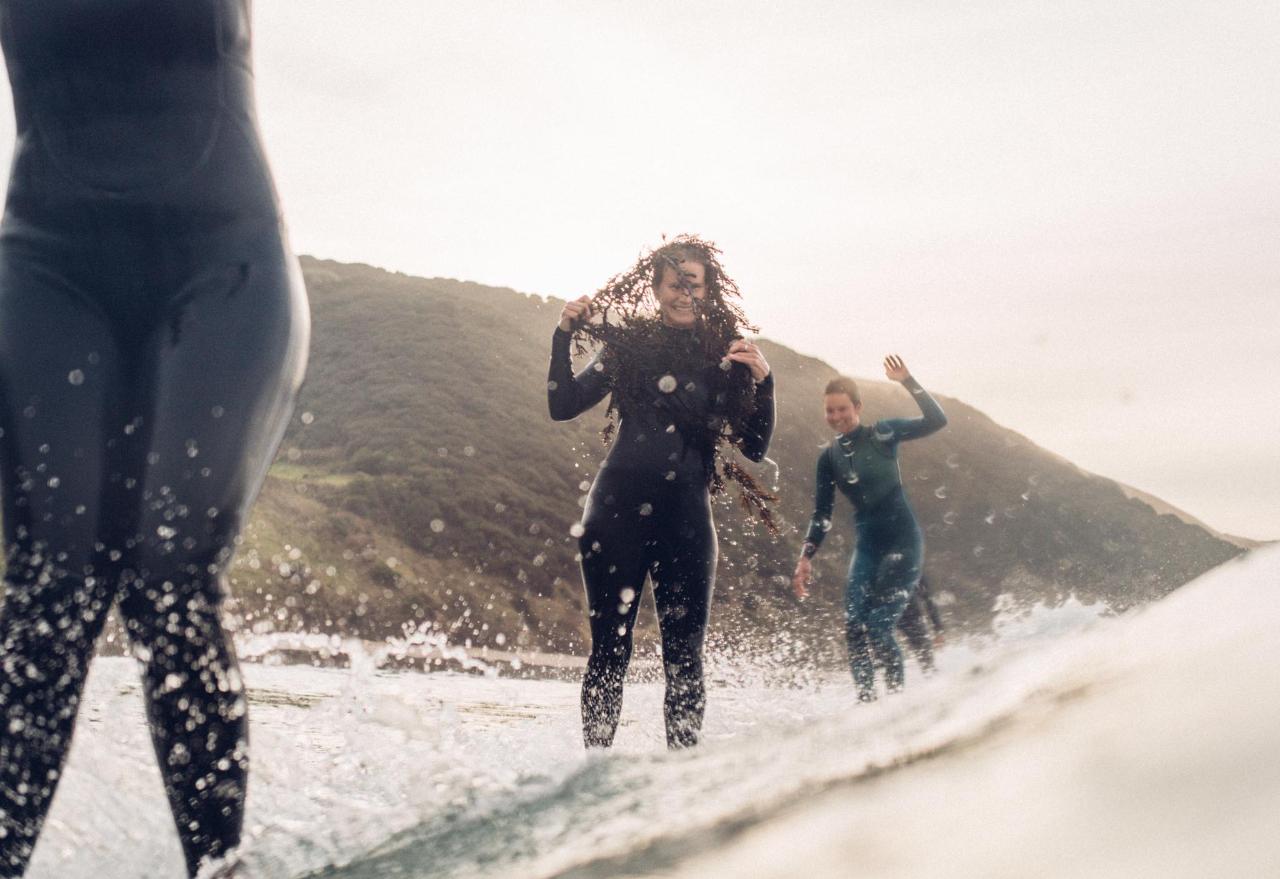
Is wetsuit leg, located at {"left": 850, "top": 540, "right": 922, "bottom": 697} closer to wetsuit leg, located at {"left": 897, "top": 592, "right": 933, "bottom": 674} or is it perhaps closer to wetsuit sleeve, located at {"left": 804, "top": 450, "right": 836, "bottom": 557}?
wetsuit leg, located at {"left": 897, "top": 592, "right": 933, "bottom": 674}

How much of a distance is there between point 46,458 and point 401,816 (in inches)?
36.0

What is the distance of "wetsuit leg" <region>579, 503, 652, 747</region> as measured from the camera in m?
3.42

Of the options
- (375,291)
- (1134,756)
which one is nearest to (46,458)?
(1134,756)

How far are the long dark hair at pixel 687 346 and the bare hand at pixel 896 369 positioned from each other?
1188 millimetres

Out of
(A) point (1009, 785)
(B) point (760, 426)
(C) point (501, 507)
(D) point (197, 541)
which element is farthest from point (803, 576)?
(C) point (501, 507)

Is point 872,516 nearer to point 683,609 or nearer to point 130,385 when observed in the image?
point 683,609

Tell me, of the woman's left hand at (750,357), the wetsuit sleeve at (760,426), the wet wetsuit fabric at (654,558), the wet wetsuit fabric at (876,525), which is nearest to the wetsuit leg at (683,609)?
the wet wetsuit fabric at (654,558)

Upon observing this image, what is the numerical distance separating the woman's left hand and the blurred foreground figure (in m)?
1.39

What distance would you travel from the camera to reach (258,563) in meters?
21.8

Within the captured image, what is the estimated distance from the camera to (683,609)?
344 centimetres

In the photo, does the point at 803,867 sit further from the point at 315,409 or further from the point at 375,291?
the point at 375,291

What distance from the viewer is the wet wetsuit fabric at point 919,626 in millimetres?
4910

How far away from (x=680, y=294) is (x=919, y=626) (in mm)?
2085

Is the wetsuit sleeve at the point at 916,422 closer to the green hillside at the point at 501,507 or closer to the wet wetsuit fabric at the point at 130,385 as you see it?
the wet wetsuit fabric at the point at 130,385
